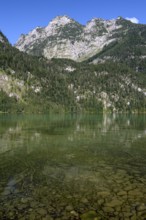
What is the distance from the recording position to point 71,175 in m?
31.4

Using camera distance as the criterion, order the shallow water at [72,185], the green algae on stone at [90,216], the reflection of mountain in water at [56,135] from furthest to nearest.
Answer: the reflection of mountain in water at [56,135]
the shallow water at [72,185]
the green algae on stone at [90,216]

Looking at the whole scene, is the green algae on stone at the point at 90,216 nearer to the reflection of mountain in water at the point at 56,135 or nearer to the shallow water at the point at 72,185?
the shallow water at the point at 72,185

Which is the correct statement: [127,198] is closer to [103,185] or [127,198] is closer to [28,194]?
[103,185]

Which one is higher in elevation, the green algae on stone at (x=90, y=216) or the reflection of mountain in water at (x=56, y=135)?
the reflection of mountain in water at (x=56, y=135)

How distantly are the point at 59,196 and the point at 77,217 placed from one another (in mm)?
4910

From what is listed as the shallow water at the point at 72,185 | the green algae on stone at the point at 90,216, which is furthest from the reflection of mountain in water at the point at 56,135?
the green algae on stone at the point at 90,216

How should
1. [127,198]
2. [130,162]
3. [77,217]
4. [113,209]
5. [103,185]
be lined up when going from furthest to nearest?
1. [130,162]
2. [103,185]
3. [127,198]
4. [113,209]
5. [77,217]

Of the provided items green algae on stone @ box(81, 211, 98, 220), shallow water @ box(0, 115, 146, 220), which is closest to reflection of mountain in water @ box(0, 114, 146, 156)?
shallow water @ box(0, 115, 146, 220)

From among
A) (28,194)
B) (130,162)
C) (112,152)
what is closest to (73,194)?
(28,194)

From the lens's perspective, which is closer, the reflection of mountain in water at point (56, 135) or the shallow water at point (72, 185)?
the shallow water at point (72, 185)

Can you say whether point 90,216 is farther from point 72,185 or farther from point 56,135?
point 56,135

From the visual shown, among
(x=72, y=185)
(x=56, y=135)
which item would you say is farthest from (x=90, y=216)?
(x=56, y=135)

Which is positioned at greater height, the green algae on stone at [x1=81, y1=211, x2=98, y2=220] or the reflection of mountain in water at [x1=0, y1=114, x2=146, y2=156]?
the reflection of mountain in water at [x1=0, y1=114, x2=146, y2=156]

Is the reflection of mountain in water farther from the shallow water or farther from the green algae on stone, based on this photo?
the green algae on stone
